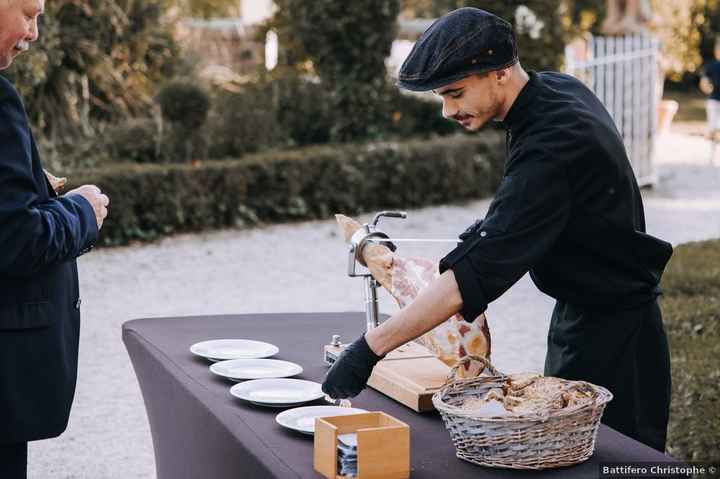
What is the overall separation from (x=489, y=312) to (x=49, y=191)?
4.58 meters

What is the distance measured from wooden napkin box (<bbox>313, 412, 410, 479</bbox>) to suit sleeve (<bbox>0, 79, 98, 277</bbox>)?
2.50 feet

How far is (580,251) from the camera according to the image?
96.3 inches

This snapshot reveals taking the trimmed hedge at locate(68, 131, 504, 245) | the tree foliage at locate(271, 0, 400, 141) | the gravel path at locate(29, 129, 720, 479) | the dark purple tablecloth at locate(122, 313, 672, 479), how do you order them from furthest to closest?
1. the tree foliage at locate(271, 0, 400, 141)
2. the trimmed hedge at locate(68, 131, 504, 245)
3. the gravel path at locate(29, 129, 720, 479)
4. the dark purple tablecloth at locate(122, 313, 672, 479)

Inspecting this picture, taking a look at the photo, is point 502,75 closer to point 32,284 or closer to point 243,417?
point 243,417

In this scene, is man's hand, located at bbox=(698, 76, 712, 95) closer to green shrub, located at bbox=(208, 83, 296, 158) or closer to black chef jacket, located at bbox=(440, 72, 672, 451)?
green shrub, located at bbox=(208, 83, 296, 158)

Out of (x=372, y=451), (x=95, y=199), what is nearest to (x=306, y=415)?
(x=372, y=451)

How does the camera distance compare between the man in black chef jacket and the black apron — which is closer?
the man in black chef jacket

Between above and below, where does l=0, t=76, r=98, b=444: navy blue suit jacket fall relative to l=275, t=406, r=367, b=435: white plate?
above

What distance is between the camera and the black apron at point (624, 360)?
8.36 feet

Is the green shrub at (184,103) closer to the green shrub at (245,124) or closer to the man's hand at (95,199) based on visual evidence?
the green shrub at (245,124)

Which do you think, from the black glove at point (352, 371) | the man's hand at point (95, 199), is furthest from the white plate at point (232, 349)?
the black glove at point (352, 371)

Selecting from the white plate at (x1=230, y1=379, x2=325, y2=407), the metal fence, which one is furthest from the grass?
the metal fence

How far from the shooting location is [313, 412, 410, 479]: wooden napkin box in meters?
2.07

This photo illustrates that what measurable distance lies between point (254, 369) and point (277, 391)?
233 mm
